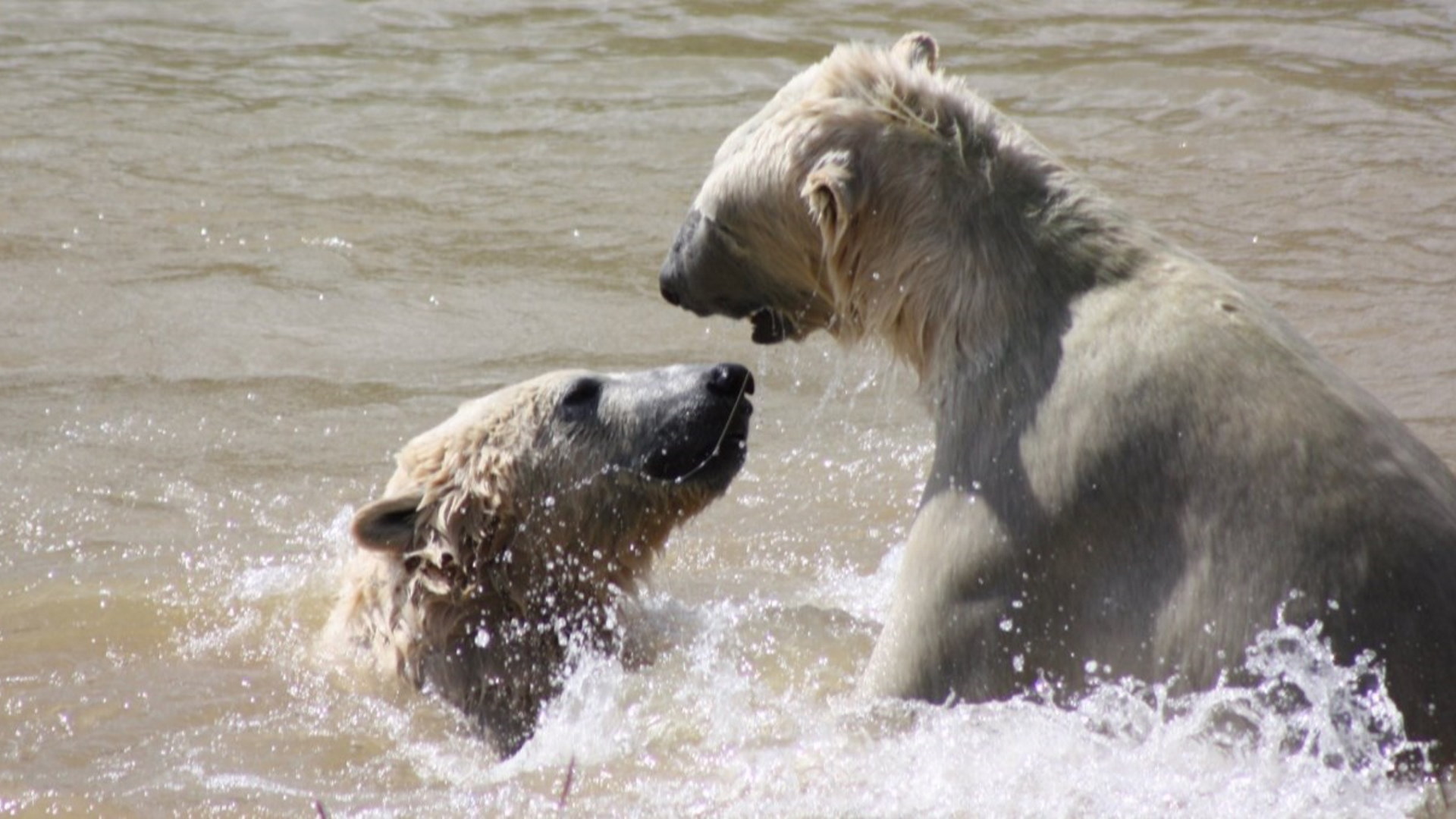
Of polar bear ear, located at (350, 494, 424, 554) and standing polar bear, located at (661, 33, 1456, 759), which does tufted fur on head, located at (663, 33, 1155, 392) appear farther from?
polar bear ear, located at (350, 494, 424, 554)

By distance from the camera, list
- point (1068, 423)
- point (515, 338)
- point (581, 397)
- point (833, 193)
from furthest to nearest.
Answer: point (515, 338), point (581, 397), point (833, 193), point (1068, 423)

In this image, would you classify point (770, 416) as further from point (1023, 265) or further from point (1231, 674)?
point (1231, 674)

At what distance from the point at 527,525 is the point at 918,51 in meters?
1.70

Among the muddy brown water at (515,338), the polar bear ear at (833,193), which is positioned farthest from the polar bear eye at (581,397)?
the polar bear ear at (833,193)

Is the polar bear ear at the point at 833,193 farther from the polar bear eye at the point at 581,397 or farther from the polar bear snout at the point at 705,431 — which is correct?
the polar bear eye at the point at 581,397

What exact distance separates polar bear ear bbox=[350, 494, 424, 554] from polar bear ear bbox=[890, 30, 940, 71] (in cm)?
176

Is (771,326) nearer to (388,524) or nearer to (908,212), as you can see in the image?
(908,212)

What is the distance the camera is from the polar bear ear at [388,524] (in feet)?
16.5

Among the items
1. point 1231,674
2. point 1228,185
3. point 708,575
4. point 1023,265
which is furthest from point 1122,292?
point 1228,185

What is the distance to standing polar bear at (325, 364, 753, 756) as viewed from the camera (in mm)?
5176

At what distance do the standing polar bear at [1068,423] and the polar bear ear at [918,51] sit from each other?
85 millimetres

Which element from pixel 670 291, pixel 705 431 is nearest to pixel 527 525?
pixel 705 431

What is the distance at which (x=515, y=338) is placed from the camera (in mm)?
7930

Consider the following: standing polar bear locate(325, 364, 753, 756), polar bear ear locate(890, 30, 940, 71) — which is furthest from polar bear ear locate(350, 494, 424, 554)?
polar bear ear locate(890, 30, 940, 71)
